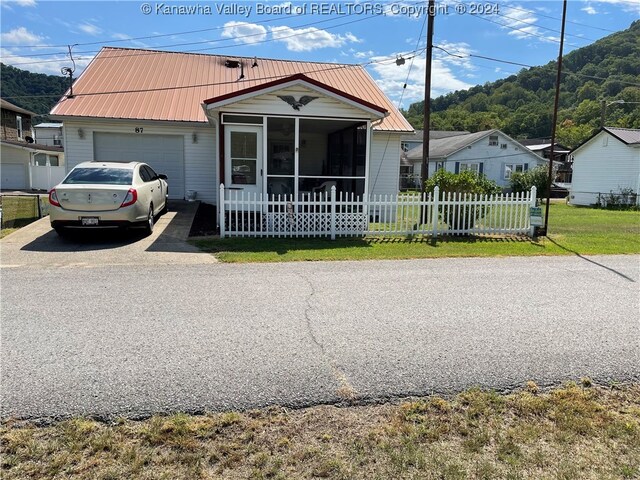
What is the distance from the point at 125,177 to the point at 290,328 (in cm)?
717

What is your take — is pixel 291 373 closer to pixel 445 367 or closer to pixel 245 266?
pixel 445 367

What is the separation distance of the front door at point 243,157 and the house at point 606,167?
83.6ft

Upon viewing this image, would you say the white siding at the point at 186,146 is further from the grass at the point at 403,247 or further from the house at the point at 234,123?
the grass at the point at 403,247

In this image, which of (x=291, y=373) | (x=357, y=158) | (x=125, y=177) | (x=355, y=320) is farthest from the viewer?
(x=357, y=158)

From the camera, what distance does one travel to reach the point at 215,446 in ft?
9.39

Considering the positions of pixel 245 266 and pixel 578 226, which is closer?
pixel 245 266

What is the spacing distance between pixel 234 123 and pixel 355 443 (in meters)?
10.3

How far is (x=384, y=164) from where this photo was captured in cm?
1752

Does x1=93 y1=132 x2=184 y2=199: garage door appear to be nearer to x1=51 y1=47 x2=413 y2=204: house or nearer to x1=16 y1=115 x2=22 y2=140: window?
x1=51 y1=47 x2=413 y2=204: house

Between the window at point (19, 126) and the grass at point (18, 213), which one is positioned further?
the window at point (19, 126)

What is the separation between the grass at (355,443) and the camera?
105 inches

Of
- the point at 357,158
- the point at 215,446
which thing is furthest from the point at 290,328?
the point at 357,158

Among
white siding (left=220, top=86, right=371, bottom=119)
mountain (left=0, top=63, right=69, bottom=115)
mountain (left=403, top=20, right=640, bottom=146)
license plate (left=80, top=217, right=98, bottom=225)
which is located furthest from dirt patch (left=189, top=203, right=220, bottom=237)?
mountain (left=0, top=63, right=69, bottom=115)

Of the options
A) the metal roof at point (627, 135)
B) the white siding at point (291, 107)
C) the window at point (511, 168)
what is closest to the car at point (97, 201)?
the white siding at point (291, 107)
